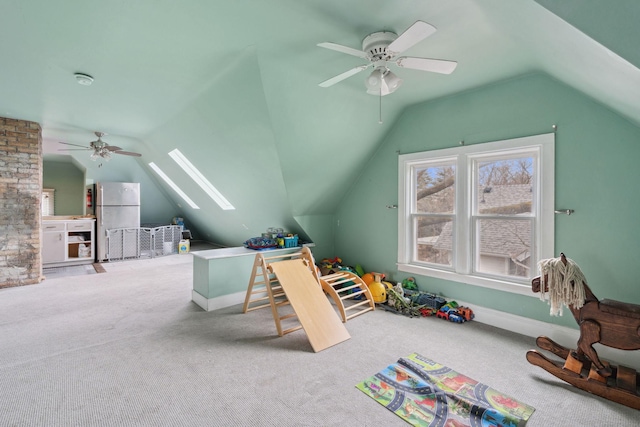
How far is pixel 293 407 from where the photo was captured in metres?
1.85

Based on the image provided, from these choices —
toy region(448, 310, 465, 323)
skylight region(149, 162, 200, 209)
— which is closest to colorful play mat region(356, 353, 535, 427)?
toy region(448, 310, 465, 323)

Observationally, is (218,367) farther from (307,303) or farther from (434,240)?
(434,240)

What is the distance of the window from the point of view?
2.83 meters

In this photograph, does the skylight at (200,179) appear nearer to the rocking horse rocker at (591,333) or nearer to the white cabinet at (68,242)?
the white cabinet at (68,242)

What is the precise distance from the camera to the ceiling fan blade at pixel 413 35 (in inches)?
59.4

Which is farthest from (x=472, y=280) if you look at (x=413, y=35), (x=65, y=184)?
(x=65, y=184)

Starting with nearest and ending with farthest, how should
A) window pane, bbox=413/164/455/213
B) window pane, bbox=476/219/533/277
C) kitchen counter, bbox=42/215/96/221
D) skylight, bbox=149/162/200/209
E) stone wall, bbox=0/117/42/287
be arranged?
window pane, bbox=476/219/533/277, window pane, bbox=413/164/455/213, stone wall, bbox=0/117/42/287, kitchen counter, bbox=42/215/96/221, skylight, bbox=149/162/200/209

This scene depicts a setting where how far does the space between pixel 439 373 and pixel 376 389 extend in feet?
1.81

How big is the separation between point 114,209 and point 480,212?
285 inches

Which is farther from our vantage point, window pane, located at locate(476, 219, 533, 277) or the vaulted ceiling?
window pane, located at locate(476, 219, 533, 277)

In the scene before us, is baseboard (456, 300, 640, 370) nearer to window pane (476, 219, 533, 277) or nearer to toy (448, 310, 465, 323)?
toy (448, 310, 465, 323)

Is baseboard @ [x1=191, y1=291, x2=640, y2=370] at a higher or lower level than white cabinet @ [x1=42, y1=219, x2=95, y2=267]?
lower

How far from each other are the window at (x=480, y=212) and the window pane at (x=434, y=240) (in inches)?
0.5

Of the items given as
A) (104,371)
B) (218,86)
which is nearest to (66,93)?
(218,86)
